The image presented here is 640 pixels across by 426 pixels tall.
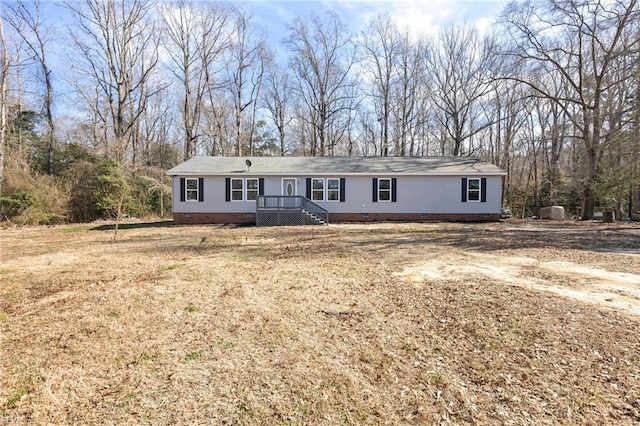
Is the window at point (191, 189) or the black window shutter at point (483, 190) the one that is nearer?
the window at point (191, 189)

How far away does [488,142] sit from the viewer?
105ft

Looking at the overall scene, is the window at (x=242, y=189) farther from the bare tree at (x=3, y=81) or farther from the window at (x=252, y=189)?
the bare tree at (x=3, y=81)

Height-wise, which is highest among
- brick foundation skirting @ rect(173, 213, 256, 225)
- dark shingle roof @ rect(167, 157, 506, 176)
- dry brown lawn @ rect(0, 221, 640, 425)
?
dark shingle roof @ rect(167, 157, 506, 176)

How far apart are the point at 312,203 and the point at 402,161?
684 centimetres

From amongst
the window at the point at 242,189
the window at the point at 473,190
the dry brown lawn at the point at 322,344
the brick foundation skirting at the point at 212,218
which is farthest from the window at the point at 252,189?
the window at the point at 473,190

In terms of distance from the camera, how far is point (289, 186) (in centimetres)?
1750

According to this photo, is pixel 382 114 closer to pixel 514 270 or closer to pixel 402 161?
pixel 402 161

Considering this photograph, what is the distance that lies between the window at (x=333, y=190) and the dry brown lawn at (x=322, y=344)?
10815mm

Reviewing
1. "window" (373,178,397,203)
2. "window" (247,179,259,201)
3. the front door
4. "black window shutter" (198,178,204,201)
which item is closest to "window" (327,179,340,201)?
the front door

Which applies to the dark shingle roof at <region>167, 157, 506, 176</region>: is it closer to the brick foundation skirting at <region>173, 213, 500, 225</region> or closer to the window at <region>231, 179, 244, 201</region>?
the window at <region>231, 179, 244, 201</region>

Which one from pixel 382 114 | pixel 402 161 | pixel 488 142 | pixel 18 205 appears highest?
pixel 382 114

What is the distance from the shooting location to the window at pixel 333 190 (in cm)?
1755

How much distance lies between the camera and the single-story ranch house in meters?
17.1

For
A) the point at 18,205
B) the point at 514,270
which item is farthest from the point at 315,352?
the point at 18,205
